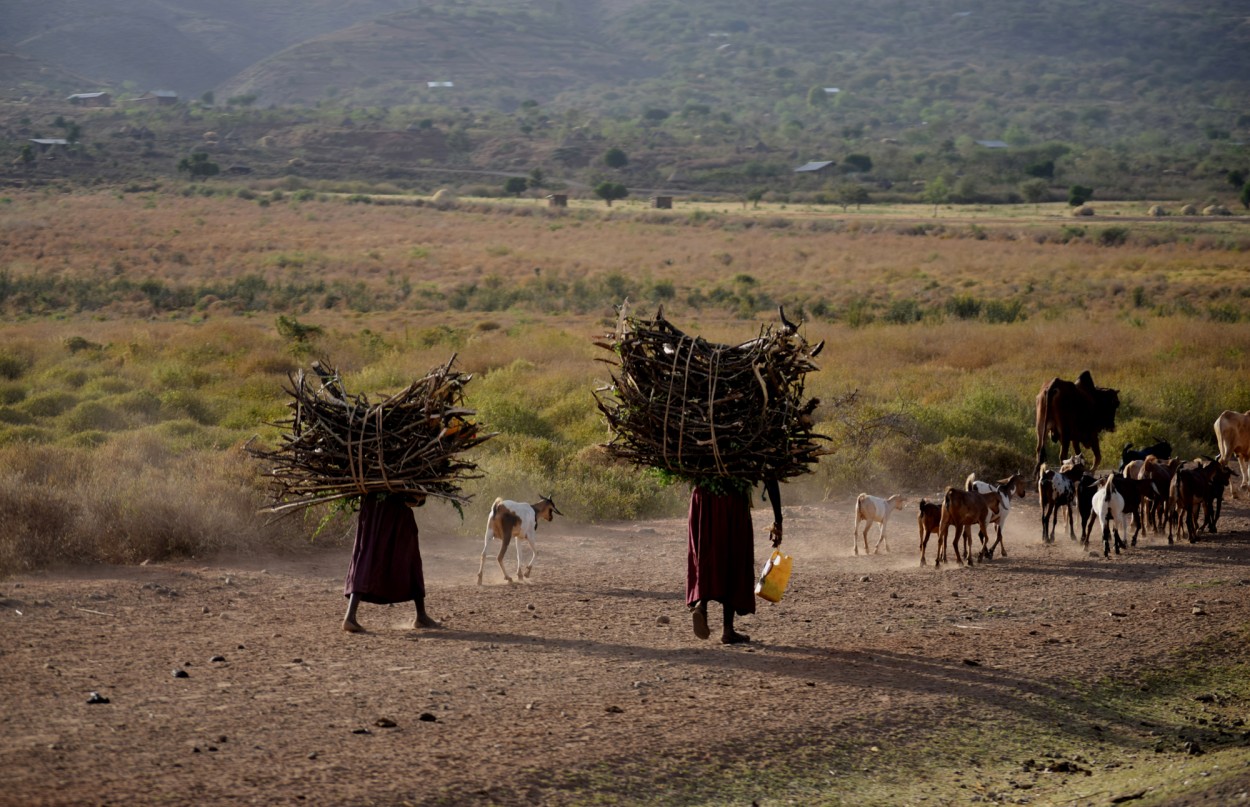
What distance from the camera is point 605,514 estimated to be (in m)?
15.2

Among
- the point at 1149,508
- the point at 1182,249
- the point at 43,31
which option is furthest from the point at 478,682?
the point at 43,31

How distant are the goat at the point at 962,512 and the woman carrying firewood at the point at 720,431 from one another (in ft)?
10.9

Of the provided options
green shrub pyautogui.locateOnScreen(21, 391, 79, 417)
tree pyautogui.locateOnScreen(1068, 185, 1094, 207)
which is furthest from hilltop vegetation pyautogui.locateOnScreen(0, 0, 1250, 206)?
green shrub pyautogui.locateOnScreen(21, 391, 79, 417)

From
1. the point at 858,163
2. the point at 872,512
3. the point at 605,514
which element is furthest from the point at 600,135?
the point at 872,512

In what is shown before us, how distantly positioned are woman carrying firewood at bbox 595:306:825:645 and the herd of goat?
3.49m

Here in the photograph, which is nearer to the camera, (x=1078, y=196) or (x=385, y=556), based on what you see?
(x=385, y=556)

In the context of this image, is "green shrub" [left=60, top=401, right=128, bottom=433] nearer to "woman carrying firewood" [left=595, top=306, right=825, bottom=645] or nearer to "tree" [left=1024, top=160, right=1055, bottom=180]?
"woman carrying firewood" [left=595, top=306, right=825, bottom=645]

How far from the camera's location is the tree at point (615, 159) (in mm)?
114188

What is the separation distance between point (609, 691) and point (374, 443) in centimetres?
256

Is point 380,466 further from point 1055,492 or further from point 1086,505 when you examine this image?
point 1086,505

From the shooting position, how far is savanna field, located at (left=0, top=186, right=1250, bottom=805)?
292 inches

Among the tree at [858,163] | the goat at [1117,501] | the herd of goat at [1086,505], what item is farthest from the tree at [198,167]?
the goat at [1117,501]

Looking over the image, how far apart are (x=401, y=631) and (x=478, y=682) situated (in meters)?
1.47

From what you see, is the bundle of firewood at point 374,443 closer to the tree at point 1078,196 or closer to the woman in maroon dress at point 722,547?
the woman in maroon dress at point 722,547
